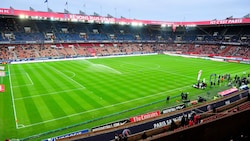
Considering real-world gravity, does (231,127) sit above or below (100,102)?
above

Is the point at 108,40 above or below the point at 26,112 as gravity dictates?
above

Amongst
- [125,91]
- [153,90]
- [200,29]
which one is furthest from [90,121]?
[200,29]

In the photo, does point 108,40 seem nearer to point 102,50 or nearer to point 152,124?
point 102,50

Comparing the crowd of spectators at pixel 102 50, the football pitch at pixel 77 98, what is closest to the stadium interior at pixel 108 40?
the crowd of spectators at pixel 102 50

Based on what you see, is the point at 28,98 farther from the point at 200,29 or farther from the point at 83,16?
the point at 200,29

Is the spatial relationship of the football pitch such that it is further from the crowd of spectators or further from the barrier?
the crowd of spectators

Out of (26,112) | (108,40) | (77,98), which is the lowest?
(26,112)

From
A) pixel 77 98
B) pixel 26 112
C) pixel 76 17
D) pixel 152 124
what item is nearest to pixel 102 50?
pixel 76 17

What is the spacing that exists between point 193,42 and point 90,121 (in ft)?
245

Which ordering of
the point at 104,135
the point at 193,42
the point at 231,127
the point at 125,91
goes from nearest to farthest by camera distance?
1. the point at 231,127
2. the point at 104,135
3. the point at 125,91
4. the point at 193,42

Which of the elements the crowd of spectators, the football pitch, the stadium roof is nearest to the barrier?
the football pitch

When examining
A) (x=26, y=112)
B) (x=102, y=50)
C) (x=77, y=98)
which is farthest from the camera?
(x=102, y=50)

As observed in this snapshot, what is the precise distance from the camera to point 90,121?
1800 cm

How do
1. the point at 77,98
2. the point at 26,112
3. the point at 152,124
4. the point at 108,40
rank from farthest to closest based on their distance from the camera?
the point at 108,40 → the point at 77,98 → the point at 26,112 → the point at 152,124
